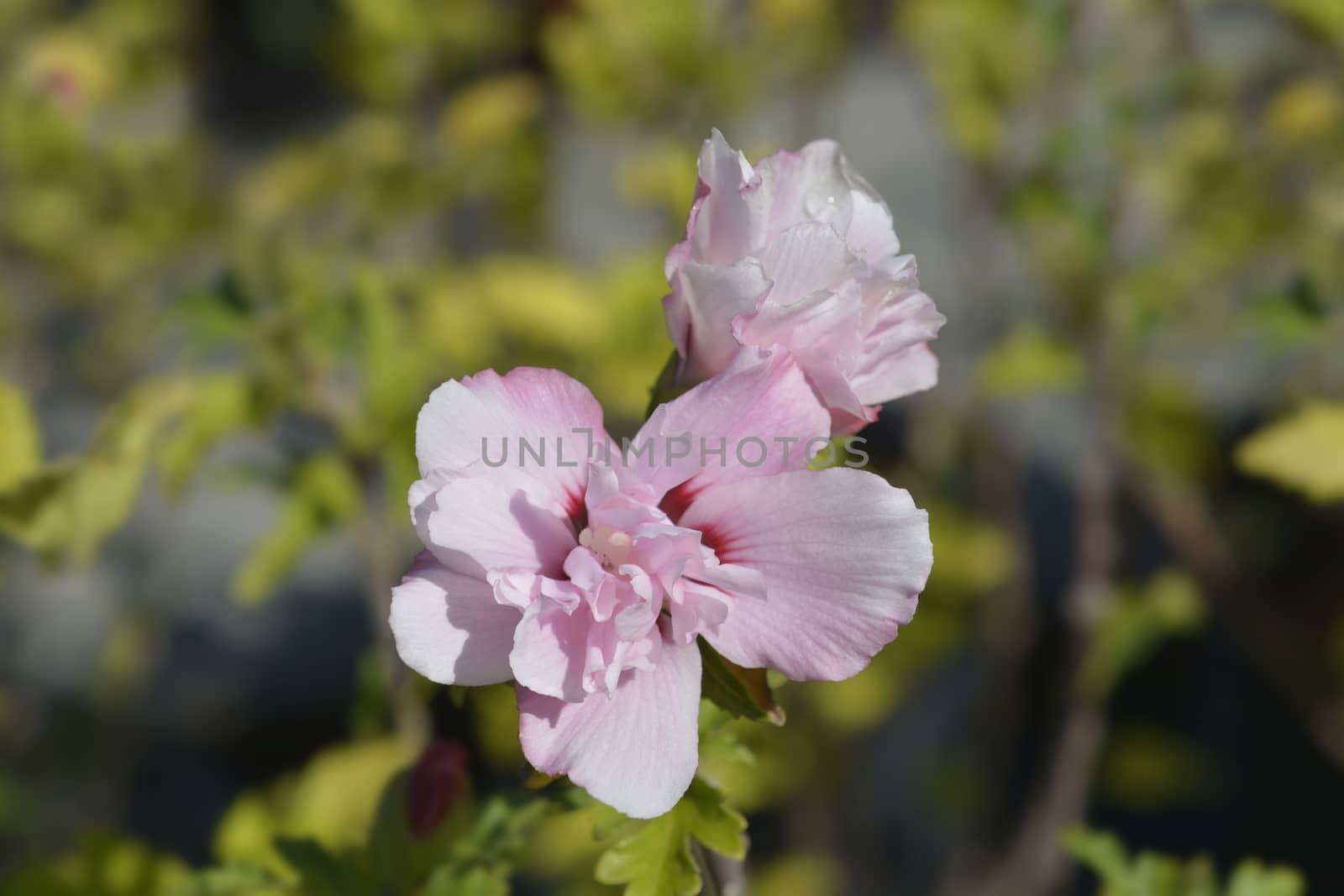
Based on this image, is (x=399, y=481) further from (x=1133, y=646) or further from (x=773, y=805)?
(x=773, y=805)

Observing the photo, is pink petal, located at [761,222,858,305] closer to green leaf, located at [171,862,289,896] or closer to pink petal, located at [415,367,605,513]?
pink petal, located at [415,367,605,513]

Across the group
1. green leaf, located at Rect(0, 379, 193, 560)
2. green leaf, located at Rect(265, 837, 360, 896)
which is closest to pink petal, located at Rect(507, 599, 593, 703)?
green leaf, located at Rect(265, 837, 360, 896)

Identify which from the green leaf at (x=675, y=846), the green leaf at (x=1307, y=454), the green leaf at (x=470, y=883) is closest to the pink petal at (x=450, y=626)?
the green leaf at (x=675, y=846)

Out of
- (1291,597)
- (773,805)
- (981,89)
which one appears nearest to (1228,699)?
(1291,597)

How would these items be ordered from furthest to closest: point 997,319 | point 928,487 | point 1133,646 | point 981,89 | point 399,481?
point 997,319
point 928,487
point 981,89
point 1133,646
point 399,481

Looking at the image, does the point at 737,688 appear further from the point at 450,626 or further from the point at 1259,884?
the point at 1259,884

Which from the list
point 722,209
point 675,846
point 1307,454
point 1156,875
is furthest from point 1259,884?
point 722,209

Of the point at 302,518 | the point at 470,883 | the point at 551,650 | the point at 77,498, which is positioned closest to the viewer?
the point at 551,650

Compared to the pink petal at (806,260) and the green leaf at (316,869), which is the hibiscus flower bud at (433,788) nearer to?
the green leaf at (316,869)
